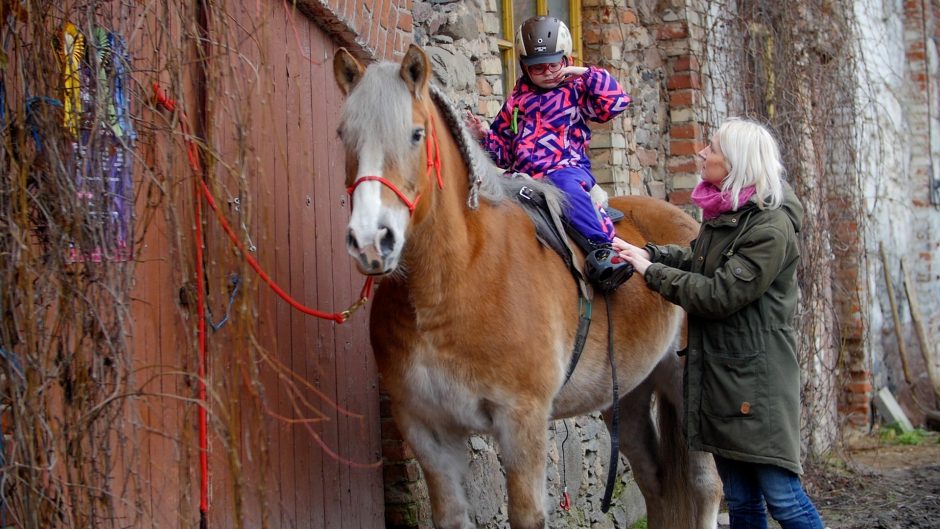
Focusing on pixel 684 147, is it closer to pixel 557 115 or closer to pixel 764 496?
pixel 557 115

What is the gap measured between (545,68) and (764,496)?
1903mm

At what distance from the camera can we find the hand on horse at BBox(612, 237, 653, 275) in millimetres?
4320

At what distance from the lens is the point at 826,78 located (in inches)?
342

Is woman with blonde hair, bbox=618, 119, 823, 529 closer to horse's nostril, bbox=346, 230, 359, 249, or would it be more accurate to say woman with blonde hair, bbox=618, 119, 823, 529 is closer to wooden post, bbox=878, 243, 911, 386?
horse's nostril, bbox=346, 230, 359, 249

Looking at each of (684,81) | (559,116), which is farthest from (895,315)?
(559,116)

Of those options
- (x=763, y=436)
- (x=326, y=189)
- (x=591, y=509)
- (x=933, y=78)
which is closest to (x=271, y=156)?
(x=326, y=189)

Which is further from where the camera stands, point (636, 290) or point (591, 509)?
point (591, 509)

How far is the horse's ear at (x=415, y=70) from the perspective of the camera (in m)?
3.68

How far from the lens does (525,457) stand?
4.03 meters

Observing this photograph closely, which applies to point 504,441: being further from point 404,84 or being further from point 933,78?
point 933,78

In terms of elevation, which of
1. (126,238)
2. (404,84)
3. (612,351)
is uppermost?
(404,84)

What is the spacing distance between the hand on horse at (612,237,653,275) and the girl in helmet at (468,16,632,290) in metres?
0.07

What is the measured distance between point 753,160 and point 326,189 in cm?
175

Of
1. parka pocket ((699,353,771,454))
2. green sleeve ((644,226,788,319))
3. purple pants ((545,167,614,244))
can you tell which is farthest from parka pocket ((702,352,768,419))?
purple pants ((545,167,614,244))
